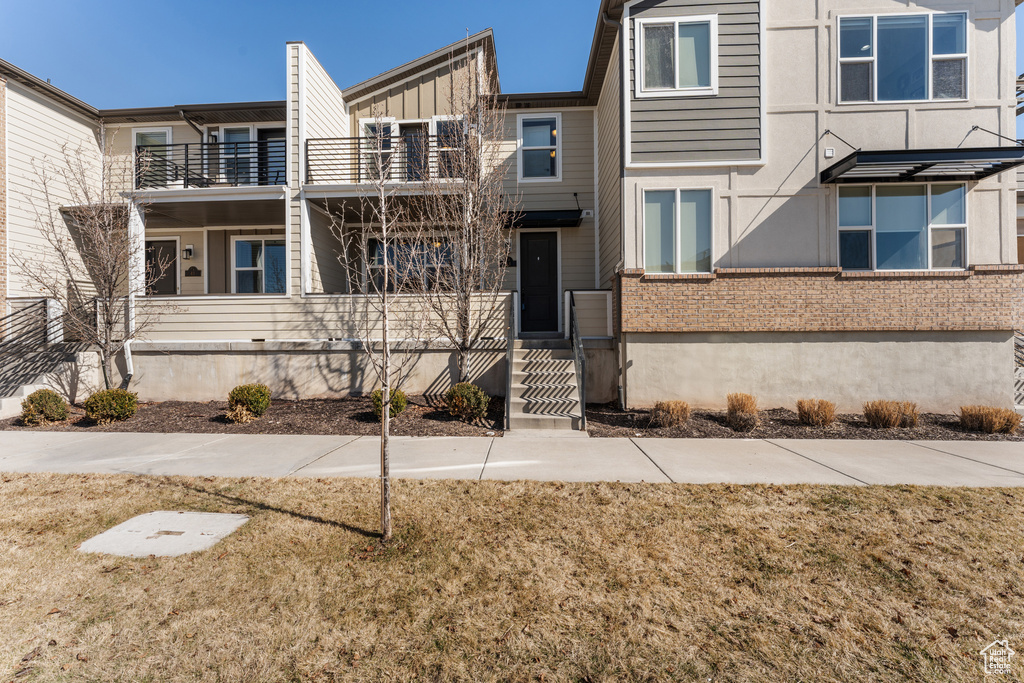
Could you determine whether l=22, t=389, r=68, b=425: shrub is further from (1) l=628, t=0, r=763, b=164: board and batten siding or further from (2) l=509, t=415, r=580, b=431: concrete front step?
(1) l=628, t=0, r=763, b=164: board and batten siding

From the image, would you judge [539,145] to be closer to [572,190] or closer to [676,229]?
[572,190]

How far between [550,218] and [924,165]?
7313 mm

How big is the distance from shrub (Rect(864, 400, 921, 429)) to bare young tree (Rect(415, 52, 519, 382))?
→ 7164 millimetres

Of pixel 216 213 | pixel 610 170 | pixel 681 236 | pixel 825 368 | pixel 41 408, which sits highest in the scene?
pixel 610 170

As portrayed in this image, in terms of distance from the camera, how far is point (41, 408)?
8.41 m

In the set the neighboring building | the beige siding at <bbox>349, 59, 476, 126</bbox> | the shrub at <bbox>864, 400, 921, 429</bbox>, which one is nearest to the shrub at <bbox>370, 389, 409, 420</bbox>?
the neighboring building

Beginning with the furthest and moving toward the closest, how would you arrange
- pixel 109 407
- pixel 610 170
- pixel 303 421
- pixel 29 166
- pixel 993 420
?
pixel 29 166
pixel 610 170
pixel 303 421
pixel 109 407
pixel 993 420

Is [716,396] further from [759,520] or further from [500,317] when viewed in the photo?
[759,520]

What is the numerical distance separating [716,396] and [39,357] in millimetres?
14811

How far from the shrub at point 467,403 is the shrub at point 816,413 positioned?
566 cm

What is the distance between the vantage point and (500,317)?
10.1m

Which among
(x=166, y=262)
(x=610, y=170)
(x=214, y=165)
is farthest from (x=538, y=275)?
(x=166, y=262)

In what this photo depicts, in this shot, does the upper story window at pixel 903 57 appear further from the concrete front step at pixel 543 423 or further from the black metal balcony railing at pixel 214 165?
the black metal balcony railing at pixel 214 165

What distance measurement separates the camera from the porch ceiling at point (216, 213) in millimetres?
11367
